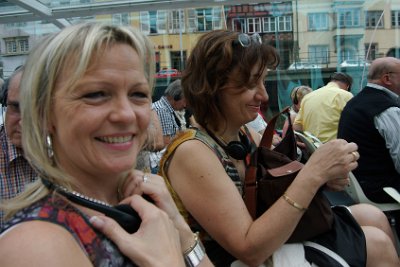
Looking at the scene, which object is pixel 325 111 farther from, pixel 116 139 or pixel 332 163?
pixel 116 139

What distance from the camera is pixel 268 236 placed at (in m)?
1.59

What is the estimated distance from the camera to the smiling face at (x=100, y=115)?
1.06 meters

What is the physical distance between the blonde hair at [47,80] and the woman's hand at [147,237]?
16 centimetres

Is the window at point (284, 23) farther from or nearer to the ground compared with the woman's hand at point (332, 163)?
farther from the ground

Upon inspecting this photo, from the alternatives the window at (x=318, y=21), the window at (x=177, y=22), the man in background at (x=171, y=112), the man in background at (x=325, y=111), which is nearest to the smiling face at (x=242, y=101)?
the man in background at (x=171, y=112)

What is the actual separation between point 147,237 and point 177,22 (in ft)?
42.0

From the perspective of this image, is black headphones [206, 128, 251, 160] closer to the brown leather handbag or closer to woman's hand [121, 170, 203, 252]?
the brown leather handbag

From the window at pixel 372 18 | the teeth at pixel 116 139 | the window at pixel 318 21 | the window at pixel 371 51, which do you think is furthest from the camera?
the window at pixel 318 21

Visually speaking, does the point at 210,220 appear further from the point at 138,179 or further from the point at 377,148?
the point at 377,148

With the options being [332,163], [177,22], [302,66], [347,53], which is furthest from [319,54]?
[332,163]

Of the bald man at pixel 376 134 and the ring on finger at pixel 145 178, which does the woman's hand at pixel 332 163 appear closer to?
the ring on finger at pixel 145 178

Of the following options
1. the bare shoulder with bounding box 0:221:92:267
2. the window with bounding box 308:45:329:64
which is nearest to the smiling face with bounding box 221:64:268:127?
the bare shoulder with bounding box 0:221:92:267

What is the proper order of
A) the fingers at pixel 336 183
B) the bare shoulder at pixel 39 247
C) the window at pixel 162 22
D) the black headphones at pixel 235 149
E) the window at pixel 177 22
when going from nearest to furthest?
the bare shoulder at pixel 39 247 → the fingers at pixel 336 183 → the black headphones at pixel 235 149 → the window at pixel 162 22 → the window at pixel 177 22

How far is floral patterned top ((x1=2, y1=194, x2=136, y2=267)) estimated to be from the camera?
3.16 ft
